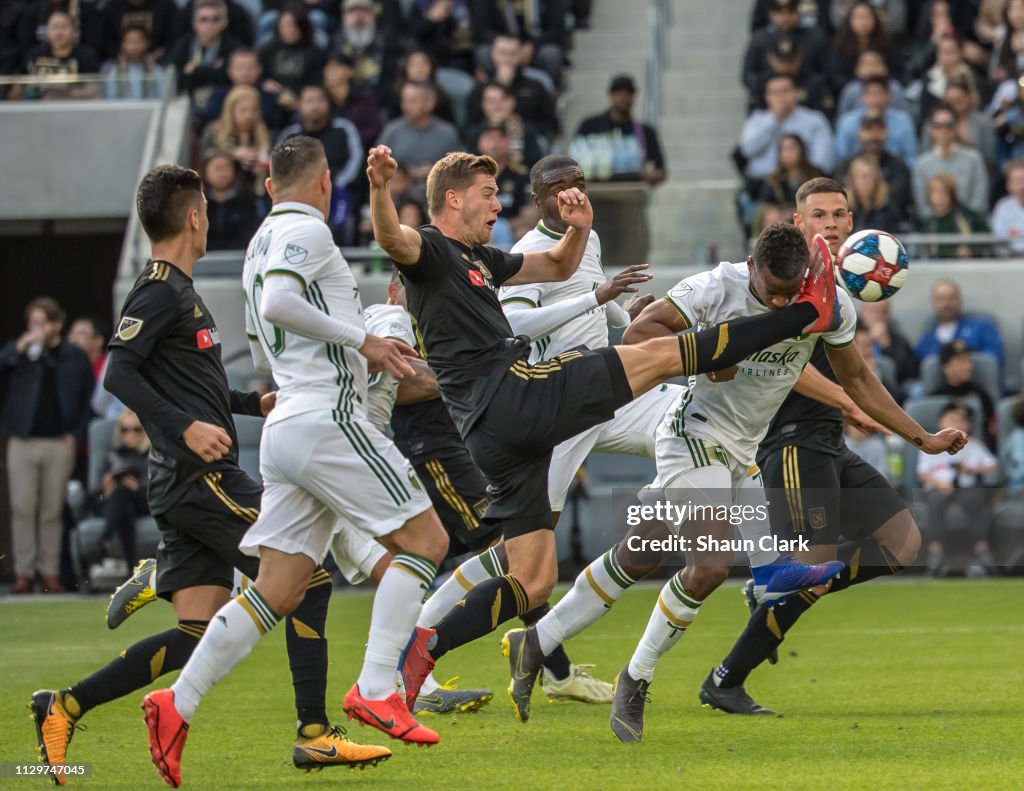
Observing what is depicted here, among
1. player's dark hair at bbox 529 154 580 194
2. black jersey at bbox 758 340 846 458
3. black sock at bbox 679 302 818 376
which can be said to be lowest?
black jersey at bbox 758 340 846 458

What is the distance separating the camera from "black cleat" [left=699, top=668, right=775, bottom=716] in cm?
759

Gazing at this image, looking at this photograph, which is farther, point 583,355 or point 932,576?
point 932,576

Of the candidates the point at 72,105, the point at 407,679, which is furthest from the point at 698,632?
the point at 72,105

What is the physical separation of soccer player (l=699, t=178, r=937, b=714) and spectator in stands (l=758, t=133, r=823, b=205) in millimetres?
7428

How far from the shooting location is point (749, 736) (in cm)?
682

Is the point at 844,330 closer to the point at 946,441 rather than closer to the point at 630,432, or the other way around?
the point at 946,441

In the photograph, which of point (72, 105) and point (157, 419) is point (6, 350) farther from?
point (157, 419)

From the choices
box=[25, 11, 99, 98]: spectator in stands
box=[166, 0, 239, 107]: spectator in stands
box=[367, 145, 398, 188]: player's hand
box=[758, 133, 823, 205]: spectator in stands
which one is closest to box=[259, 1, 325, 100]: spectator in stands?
box=[166, 0, 239, 107]: spectator in stands

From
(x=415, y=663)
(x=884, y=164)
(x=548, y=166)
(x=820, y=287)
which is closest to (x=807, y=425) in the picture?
(x=820, y=287)

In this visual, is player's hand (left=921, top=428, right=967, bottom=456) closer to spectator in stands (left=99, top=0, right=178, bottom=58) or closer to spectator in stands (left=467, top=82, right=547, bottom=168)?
spectator in stands (left=467, top=82, right=547, bottom=168)

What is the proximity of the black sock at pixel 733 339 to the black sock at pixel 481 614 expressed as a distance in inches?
47.9

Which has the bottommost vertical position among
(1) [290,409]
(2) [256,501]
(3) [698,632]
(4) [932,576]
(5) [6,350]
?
(4) [932,576]

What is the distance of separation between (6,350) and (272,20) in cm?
563

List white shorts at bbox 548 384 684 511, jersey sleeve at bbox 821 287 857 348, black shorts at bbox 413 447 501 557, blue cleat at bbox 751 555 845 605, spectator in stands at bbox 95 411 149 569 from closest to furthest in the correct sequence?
jersey sleeve at bbox 821 287 857 348
blue cleat at bbox 751 555 845 605
white shorts at bbox 548 384 684 511
black shorts at bbox 413 447 501 557
spectator in stands at bbox 95 411 149 569
